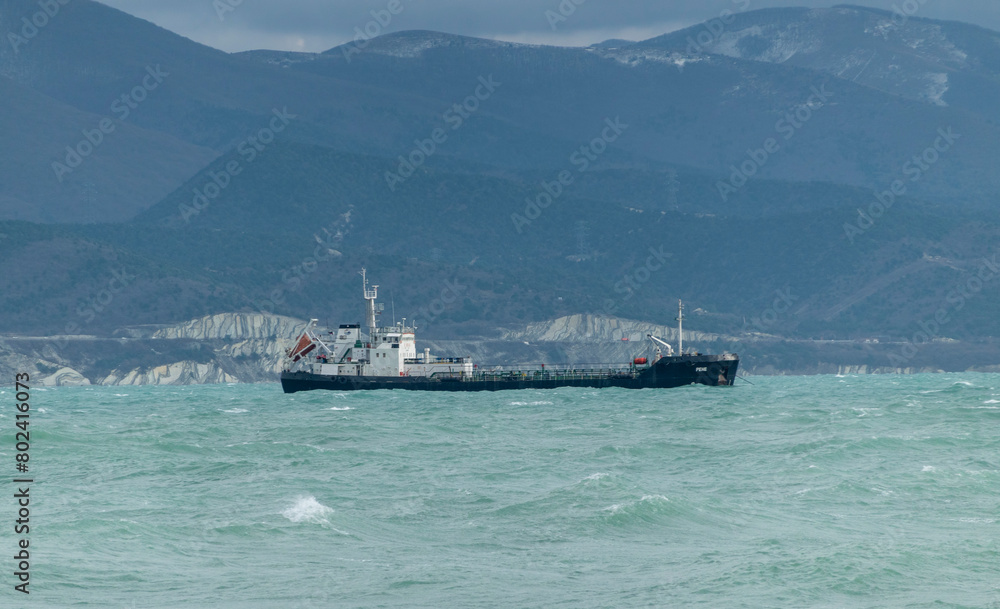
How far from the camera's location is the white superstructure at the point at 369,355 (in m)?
165

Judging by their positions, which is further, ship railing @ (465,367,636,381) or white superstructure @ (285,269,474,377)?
ship railing @ (465,367,636,381)

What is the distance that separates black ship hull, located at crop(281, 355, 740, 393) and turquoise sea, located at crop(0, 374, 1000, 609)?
226ft

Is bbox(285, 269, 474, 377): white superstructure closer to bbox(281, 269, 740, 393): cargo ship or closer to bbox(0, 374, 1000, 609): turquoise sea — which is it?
bbox(281, 269, 740, 393): cargo ship

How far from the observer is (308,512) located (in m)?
53.6

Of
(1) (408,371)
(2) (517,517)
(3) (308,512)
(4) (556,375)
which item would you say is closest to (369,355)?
(1) (408,371)

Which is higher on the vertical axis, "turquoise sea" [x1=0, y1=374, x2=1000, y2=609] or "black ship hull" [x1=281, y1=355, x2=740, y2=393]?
"black ship hull" [x1=281, y1=355, x2=740, y2=393]

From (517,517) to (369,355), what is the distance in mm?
113540

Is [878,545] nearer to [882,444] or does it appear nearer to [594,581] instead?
[594,581]

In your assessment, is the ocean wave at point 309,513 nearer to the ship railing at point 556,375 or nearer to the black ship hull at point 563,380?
the black ship hull at point 563,380

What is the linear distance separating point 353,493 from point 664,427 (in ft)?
127

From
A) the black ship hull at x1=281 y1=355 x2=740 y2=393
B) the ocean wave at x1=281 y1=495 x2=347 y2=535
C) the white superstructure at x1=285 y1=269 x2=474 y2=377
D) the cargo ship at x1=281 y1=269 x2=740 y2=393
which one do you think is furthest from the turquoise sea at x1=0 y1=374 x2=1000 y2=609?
the white superstructure at x1=285 y1=269 x2=474 y2=377

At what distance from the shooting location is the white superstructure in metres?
165

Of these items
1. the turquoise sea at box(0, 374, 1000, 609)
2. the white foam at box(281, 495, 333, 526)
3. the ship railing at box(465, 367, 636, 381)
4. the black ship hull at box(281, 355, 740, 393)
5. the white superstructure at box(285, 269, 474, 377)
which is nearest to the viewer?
the turquoise sea at box(0, 374, 1000, 609)

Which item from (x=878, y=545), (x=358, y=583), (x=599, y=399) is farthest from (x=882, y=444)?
(x=599, y=399)
